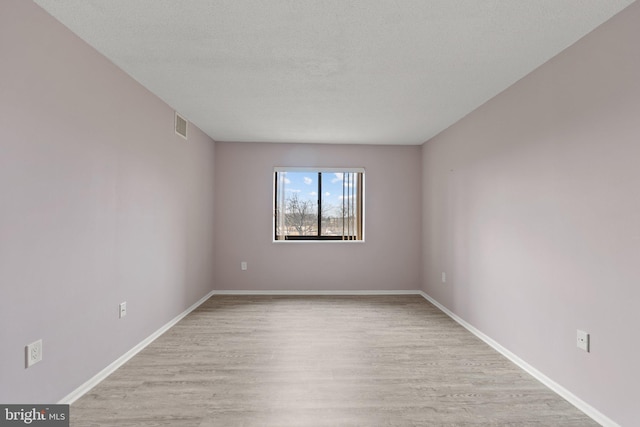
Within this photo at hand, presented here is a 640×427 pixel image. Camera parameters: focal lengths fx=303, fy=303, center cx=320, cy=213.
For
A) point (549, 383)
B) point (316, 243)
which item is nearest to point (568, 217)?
point (549, 383)

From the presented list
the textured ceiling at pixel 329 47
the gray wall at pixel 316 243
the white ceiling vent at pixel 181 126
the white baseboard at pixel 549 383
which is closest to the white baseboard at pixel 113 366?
the gray wall at pixel 316 243

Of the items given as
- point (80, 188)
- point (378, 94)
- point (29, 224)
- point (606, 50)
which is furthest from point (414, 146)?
point (29, 224)

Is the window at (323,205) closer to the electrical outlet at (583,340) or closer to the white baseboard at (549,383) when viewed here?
the white baseboard at (549,383)

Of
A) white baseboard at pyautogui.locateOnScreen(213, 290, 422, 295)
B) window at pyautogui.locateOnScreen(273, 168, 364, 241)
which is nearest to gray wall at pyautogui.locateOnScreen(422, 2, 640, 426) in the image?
white baseboard at pyautogui.locateOnScreen(213, 290, 422, 295)

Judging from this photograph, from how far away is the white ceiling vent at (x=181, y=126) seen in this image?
350 cm

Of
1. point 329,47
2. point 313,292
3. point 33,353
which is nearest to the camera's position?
point 33,353

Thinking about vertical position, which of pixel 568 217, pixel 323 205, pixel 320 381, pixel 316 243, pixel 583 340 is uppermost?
pixel 323 205

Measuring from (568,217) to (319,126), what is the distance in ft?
8.98

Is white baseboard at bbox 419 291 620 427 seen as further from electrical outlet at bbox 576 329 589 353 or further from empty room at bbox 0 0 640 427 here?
electrical outlet at bbox 576 329 589 353

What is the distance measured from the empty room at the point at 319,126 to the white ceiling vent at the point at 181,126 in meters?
0.10

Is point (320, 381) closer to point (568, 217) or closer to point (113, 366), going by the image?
point (113, 366)

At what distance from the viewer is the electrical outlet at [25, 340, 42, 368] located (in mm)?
1664

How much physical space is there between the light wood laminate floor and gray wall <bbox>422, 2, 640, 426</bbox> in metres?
0.33

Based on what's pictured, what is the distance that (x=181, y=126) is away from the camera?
3.59 metres
